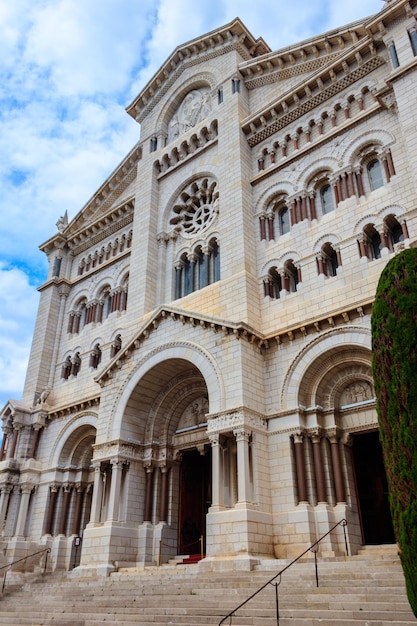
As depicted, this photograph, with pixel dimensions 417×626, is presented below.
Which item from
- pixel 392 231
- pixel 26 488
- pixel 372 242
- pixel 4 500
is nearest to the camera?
pixel 392 231

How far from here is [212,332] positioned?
1966 cm

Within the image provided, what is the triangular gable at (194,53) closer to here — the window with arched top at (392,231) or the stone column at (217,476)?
the window with arched top at (392,231)

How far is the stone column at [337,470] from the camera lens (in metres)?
16.7

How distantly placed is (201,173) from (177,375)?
10.6m

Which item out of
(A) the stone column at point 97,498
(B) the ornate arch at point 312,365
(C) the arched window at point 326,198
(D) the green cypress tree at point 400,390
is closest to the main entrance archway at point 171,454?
(A) the stone column at point 97,498

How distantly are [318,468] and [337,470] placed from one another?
0.61 meters

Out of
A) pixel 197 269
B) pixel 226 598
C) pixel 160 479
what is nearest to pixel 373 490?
pixel 160 479

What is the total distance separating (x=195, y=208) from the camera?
27.0 metres

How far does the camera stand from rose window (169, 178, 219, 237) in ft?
84.5

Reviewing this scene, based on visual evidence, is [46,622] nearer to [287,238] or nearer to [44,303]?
[287,238]

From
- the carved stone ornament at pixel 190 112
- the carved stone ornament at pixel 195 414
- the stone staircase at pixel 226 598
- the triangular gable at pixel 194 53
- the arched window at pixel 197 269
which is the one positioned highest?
the triangular gable at pixel 194 53

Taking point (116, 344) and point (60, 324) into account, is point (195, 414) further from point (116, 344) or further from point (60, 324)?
point (60, 324)

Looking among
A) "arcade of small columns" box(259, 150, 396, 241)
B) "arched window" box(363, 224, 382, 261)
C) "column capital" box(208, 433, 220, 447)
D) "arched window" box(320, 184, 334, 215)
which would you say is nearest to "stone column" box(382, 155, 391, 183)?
"arcade of small columns" box(259, 150, 396, 241)

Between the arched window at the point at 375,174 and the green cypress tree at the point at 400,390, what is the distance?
10387 mm
